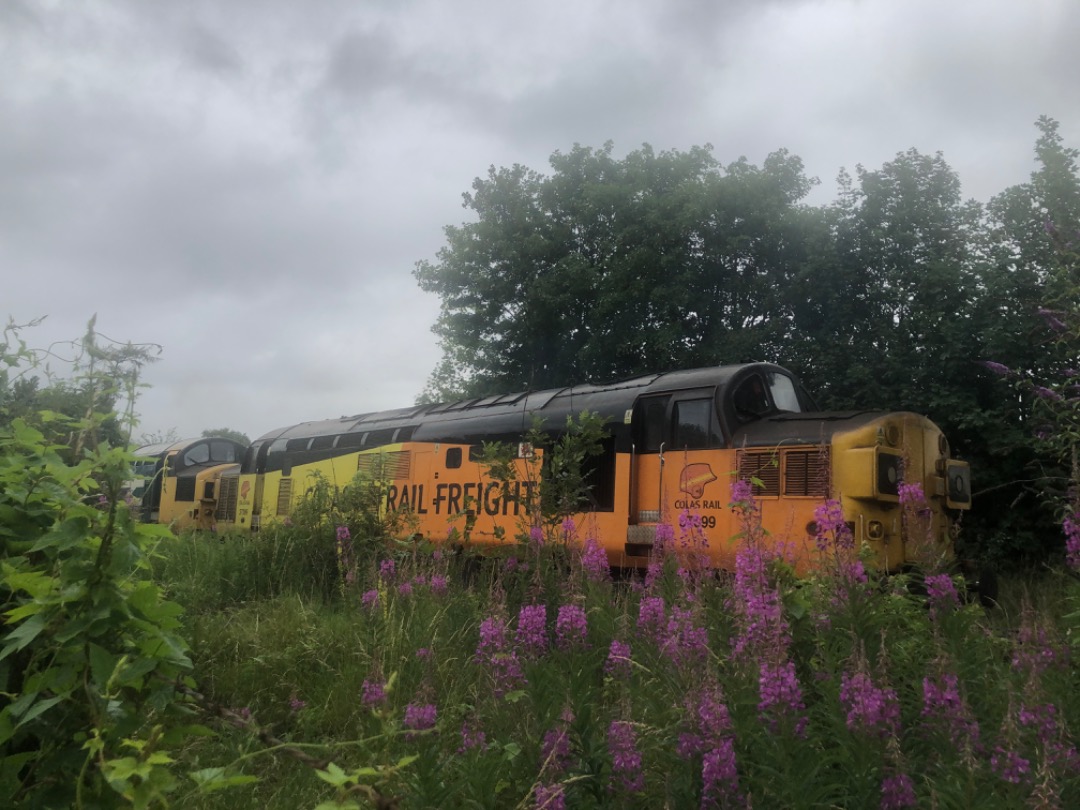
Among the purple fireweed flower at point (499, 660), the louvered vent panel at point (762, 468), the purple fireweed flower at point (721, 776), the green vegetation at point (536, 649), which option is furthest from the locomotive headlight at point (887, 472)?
the purple fireweed flower at point (721, 776)

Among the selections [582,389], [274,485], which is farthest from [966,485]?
[274,485]

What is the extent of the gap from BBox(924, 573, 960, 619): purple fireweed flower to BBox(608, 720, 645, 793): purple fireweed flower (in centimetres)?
142

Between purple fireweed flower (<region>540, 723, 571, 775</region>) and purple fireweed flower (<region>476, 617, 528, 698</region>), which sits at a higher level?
purple fireweed flower (<region>476, 617, 528, 698</region>)

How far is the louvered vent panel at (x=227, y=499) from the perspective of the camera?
15844 millimetres

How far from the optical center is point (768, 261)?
18578 millimetres

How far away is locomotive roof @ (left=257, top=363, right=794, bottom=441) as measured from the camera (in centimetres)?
846

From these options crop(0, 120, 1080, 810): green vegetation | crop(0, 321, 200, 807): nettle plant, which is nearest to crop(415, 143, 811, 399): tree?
crop(0, 120, 1080, 810): green vegetation

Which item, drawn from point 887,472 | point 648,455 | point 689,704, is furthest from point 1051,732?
point 648,455

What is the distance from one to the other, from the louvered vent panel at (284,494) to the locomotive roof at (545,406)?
220 centimetres

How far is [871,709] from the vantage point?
2.33 metres

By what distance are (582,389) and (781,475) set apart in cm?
281

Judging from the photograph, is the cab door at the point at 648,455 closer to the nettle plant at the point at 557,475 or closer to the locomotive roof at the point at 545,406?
the locomotive roof at the point at 545,406

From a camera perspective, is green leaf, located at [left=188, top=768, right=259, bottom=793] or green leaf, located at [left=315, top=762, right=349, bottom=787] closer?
green leaf, located at [left=315, top=762, right=349, bottom=787]

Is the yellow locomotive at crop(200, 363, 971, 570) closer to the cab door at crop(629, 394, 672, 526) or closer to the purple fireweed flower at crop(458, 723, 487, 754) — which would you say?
the cab door at crop(629, 394, 672, 526)
